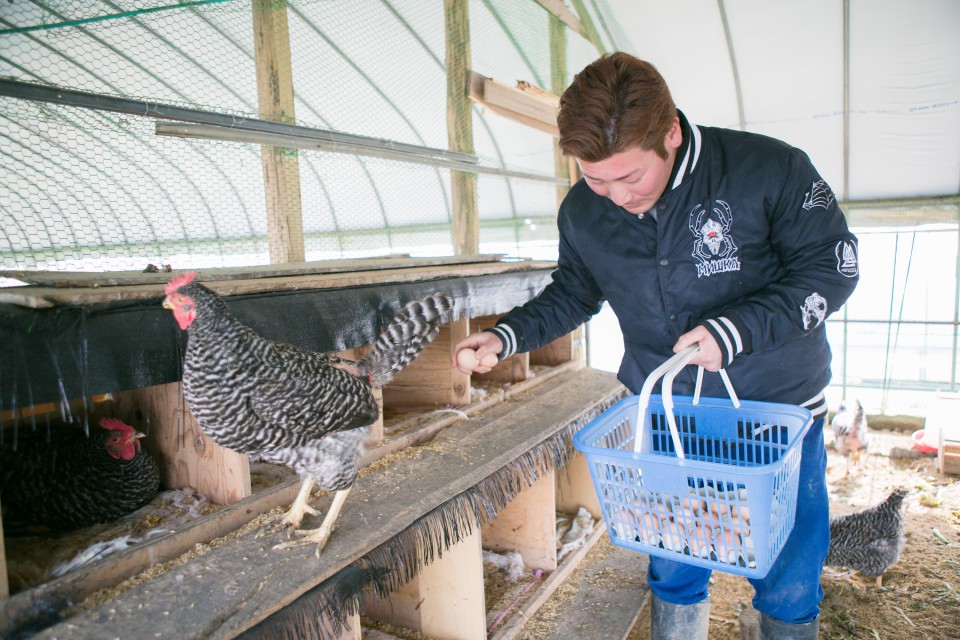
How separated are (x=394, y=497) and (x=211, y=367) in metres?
0.77

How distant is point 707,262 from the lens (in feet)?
5.34

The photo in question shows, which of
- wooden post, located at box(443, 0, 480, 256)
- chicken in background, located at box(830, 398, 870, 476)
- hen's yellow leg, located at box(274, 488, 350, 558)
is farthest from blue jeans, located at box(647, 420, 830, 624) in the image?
chicken in background, located at box(830, 398, 870, 476)

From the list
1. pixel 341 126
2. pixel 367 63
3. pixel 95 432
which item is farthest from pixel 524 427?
pixel 367 63

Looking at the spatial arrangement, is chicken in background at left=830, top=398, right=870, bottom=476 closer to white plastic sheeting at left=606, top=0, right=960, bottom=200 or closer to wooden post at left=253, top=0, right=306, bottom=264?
white plastic sheeting at left=606, top=0, right=960, bottom=200

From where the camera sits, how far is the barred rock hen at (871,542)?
3.38 metres

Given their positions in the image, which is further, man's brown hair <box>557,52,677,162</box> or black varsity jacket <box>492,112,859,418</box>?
black varsity jacket <box>492,112,859,418</box>

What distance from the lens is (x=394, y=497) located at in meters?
1.84

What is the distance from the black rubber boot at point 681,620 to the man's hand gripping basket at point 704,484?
53cm

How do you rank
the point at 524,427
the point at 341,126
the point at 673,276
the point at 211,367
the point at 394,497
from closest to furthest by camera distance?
the point at 211,367 < the point at 673,276 < the point at 394,497 < the point at 524,427 < the point at 341,126

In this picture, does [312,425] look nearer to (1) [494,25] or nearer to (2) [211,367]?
(2) [211,367]

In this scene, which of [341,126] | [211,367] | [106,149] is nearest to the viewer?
[211,367]

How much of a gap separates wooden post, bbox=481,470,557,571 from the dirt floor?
554 mm

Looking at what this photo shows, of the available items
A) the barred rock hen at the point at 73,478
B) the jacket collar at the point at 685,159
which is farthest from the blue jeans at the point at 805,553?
the barred rock hen at the point at 73,478

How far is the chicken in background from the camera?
530cm
